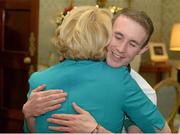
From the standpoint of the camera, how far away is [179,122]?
3641 mm

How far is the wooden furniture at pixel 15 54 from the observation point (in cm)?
418

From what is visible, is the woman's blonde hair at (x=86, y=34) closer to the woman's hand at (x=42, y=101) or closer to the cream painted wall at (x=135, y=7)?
the woman's hand at (x=42, y=101)

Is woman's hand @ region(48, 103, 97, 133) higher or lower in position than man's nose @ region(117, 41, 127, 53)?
lower

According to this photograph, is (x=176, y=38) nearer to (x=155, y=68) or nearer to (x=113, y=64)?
(x=155, y=68)

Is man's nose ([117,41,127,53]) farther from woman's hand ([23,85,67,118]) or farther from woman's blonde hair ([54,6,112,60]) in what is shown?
woman's hand ([23,85,67,118])

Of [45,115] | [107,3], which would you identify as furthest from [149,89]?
[107,3]

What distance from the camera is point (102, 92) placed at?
3.49 feet

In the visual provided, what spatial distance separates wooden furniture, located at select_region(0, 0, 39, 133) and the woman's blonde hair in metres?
3.09

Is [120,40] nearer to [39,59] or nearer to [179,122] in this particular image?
[179,122]

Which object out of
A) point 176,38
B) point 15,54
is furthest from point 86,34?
point 176,38

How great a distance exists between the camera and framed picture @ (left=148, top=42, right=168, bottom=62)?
4832 mm

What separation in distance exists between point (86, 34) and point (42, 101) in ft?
0.97

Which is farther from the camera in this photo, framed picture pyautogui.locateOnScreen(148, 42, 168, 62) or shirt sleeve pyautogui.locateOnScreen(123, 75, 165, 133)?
framed picture pyautogui.locateOnScreen(148, 42, 168, 62)

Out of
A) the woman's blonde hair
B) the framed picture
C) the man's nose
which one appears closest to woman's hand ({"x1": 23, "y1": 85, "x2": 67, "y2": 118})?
the woman's blonde hair
